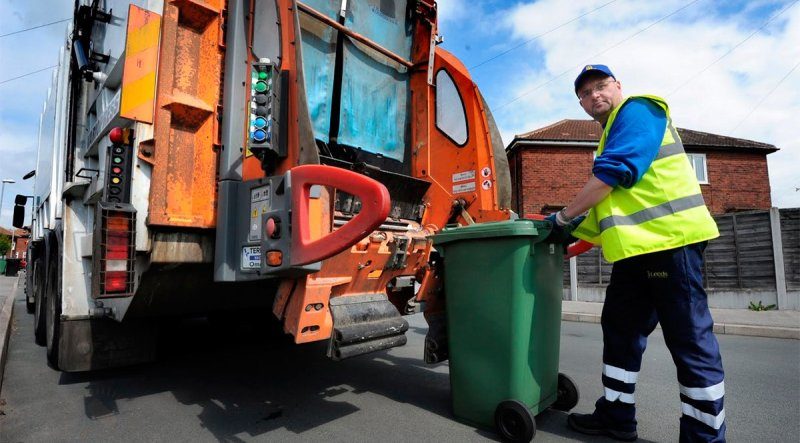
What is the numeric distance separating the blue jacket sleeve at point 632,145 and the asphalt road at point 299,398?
1390 millimetres

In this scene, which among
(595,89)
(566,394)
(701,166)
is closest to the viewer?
(595,89)

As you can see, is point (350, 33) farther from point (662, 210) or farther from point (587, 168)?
point (587, 168)

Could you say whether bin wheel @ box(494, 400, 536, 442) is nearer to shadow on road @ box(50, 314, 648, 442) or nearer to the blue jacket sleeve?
shadow on road @ box(50, 314, 648, 442)

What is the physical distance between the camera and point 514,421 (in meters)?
2.37

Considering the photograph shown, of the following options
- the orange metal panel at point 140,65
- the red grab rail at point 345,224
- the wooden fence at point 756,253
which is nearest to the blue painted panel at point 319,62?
the orange metal panel at point 140,65

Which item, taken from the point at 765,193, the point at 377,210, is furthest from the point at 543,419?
the point at 765,193

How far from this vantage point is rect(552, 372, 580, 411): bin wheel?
2.79 meters

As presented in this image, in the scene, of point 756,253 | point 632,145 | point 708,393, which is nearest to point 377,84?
point 632,145

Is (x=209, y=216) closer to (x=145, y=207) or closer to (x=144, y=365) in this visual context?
(x=145, y=207)

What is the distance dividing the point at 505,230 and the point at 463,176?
5.25ft

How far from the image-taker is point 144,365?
162 inches

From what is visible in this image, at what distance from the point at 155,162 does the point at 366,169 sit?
4.91ft

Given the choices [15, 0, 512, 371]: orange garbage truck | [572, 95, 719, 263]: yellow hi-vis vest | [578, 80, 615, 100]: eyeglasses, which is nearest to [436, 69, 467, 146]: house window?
[15, 0, 512, 371]: orange garbage truck

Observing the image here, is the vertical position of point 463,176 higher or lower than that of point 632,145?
higher
